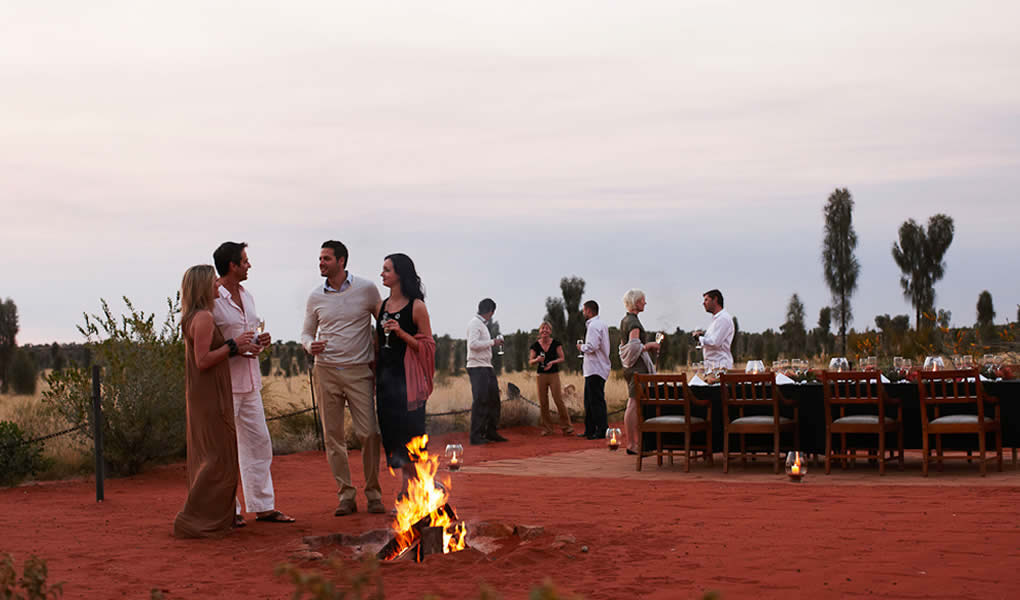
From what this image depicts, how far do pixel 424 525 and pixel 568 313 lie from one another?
24814 mm

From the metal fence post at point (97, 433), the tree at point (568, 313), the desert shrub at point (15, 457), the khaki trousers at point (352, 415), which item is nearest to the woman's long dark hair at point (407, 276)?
the khaki trousers at point (352, 415)

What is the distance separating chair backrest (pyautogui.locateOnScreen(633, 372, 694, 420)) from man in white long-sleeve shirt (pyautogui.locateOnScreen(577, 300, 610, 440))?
271 cm

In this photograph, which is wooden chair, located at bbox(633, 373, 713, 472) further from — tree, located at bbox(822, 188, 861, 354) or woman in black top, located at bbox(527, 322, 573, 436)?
tree, located at bbox(822, 188, 861, 354)

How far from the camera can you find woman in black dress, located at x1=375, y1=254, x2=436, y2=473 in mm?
7781

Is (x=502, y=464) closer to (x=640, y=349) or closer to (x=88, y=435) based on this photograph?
(x=640, y=349)

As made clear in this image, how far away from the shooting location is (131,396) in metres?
12.5

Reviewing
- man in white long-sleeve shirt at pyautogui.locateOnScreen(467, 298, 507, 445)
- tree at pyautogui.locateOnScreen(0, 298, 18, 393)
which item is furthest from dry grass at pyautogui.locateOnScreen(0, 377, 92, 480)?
tree at pyautogui.locateOnScreen(0, 298, 18, 393)

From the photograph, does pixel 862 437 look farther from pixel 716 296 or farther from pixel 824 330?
pixel 824 330

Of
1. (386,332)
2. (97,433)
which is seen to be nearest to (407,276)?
(386,332)

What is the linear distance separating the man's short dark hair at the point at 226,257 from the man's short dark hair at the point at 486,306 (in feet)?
25.2

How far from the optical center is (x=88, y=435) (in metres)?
12.4

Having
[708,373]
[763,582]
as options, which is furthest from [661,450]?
[763,582]

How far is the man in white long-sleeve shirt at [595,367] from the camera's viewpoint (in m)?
14.8

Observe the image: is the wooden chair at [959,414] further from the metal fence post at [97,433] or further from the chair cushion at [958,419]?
the metal fence post at [97,433]
